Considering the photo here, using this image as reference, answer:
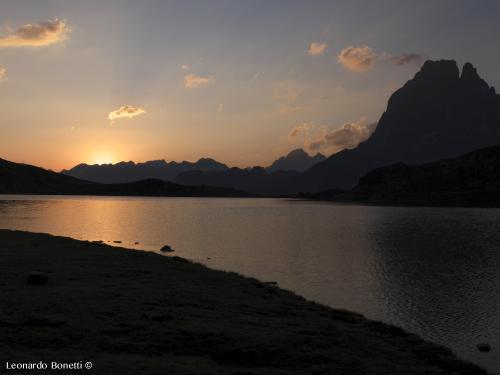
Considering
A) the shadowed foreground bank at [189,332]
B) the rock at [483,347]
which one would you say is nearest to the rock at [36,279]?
the shadowed foreground bank at [189,332]

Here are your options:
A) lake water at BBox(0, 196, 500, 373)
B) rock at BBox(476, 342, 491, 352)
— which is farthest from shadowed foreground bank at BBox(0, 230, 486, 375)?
lake water at BBox(0, 196, 500, 373)

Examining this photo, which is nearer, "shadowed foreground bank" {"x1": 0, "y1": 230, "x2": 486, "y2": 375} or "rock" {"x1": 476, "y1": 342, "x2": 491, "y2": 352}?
"shadowed foreground bank" {"x1": 0, "y1": 230, "x2": 486, "y2": 375}

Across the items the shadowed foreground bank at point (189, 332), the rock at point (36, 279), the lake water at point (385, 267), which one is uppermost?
the rock at point (36, 279)

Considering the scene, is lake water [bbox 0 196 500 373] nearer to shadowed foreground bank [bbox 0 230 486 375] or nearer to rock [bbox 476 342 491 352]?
rock [bbox 476 342 491 352]

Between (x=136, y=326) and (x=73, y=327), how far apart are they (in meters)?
3.15

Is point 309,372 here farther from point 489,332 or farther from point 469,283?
point 469,283

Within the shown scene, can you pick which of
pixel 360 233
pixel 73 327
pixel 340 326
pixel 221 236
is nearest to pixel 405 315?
pixel 340 326

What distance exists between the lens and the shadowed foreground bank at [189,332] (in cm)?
1934

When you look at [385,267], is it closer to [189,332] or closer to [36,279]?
[189,332]

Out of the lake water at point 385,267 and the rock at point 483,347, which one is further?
the lake water at point 385,267

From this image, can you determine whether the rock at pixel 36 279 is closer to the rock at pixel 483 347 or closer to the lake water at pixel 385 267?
the lake water at pixel 385 267

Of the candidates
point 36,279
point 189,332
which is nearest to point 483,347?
point 189,332

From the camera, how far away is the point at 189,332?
75.5 ft

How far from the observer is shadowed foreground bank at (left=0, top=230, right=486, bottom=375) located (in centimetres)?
1934
